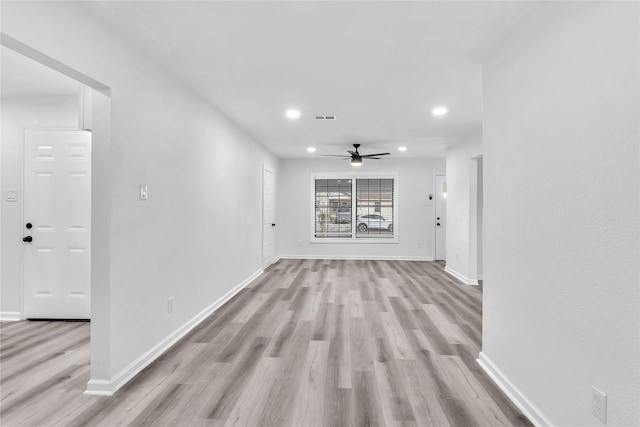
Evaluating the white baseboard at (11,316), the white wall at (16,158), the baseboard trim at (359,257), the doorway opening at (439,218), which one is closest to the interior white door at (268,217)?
the baseboard trim at (359,257)

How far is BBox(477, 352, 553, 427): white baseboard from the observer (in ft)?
5.86

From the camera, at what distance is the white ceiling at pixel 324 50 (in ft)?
6.47

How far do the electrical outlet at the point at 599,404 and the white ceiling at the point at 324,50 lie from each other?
6.85 feet

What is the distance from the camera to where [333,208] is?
8.08m

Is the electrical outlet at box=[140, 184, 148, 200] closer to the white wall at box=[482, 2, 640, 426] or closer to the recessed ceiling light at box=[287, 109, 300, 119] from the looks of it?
the recessed ceiling light at box=[287, 109, 300, 119]

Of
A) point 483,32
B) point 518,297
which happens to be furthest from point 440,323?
point 483,32

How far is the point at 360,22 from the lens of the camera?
2.09 m

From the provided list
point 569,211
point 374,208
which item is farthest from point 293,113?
point 374,208

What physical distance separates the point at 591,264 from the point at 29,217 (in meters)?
4.87

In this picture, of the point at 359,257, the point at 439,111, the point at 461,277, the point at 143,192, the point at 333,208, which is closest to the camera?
the point at 143,192

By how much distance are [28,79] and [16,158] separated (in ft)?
3.23

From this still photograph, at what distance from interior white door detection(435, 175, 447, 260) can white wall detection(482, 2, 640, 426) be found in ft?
18.5

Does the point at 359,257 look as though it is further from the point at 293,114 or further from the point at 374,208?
the point at 293,114

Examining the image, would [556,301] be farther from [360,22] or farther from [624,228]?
[360,22]
